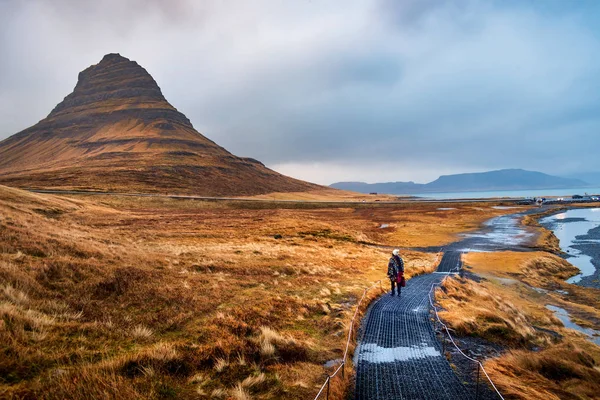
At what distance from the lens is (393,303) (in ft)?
56.5

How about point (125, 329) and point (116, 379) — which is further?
point (125, 329)

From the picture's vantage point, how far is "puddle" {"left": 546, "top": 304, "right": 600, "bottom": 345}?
680 inches

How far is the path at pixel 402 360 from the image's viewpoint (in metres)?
8.55

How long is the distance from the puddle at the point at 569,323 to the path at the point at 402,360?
9657mm

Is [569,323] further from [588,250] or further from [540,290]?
[588,250]

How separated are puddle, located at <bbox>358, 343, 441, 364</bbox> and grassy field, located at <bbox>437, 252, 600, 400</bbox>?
6.14 feet

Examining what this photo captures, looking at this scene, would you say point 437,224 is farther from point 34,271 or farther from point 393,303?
point 34,271

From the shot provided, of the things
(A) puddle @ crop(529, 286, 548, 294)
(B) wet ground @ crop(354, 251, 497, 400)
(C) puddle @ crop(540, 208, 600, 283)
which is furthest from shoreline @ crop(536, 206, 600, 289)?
(B) wet ground @ crop(354, 251, 497, 400)

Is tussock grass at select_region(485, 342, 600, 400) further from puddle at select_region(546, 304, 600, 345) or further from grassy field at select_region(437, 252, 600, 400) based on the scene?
puddle at select_region(546, 304, 600, 345)

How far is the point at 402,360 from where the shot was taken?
10.4m

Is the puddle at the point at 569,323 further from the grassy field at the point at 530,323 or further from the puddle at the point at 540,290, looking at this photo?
the puddle at the point at 540,290

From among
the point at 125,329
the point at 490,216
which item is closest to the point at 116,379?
the point at 125,329

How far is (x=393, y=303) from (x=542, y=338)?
21.9 feet

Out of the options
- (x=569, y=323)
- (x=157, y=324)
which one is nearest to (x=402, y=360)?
(x=157, y=324)
